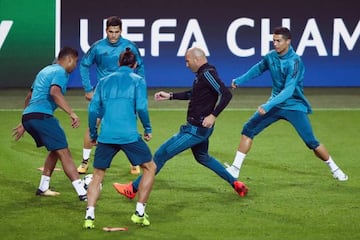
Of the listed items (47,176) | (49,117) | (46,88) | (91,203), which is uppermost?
(46,88)

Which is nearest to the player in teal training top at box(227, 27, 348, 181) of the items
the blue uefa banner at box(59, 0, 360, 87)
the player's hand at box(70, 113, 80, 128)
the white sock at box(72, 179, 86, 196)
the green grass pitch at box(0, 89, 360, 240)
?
the green grass pitch at box(0, 89, 360, 240)

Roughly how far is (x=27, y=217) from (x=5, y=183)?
201cm

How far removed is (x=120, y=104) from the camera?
1059 centimetres

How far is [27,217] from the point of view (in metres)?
11.3

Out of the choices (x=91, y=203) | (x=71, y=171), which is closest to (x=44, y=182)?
(x=71, y=171)

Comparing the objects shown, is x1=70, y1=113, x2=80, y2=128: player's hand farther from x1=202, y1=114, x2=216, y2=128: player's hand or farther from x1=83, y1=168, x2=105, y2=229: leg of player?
x1=202, y1=114, x2=216, y2=128: player's hand

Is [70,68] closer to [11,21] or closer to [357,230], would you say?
[357,230]

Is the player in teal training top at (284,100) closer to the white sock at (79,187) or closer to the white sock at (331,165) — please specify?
the white sock at (331,165)

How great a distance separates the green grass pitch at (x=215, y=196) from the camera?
10.7 meters

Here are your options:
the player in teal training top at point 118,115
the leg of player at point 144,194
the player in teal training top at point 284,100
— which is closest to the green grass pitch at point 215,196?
the leg of player at point 144,194

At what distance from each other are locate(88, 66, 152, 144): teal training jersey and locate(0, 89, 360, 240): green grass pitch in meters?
1.03

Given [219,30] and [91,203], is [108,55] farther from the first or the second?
[219,30]

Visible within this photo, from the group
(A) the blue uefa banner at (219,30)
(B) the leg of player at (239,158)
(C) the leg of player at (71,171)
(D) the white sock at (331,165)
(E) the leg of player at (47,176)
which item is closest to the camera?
(C) the leg of player at (71,171)

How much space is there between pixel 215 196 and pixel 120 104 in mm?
2423
